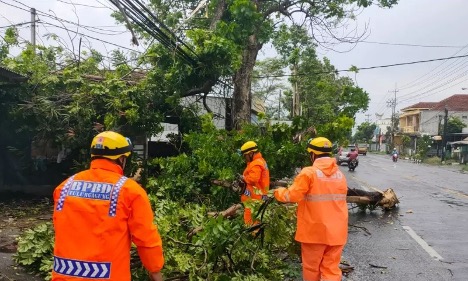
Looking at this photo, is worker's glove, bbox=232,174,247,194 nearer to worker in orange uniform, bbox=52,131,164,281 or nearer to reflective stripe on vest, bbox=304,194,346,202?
reflective stripe on vest, bbox=304,194,346,202

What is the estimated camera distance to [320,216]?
13.7 feet

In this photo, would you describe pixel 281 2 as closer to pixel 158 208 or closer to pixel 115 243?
pixel 158 208

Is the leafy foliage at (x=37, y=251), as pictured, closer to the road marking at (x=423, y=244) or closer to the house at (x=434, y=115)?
the road marking at (x=423, y=244)

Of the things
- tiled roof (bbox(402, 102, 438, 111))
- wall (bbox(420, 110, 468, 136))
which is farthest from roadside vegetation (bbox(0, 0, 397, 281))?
tiled roof (bbox(402, 102, 438, 111))

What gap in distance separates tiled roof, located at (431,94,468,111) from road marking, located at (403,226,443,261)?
5981 centimetres

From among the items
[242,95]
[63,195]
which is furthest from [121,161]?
[242,95]

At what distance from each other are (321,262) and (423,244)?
13.9 ft

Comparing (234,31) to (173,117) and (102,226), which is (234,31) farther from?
(102,226)

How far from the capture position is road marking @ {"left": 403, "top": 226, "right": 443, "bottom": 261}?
6859 millimetres

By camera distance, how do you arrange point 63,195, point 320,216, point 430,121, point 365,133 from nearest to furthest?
1. point 63,195
2. point 320,216
3. point 430,121
4. point 365,133

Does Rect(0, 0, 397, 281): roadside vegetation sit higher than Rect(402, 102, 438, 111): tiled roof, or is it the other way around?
Rect(402, 102, 438, 111): tiled roof

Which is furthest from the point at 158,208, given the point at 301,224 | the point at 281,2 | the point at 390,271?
the point at 281,2

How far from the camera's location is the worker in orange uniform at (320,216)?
13.7ft

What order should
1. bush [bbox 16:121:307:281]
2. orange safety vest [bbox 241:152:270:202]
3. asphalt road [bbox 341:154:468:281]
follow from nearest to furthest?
bush [bbox 16:121:307:281], asphalt road [bbox 341:154:468:281], orange safety vest [bbox 241:152:270:202]
